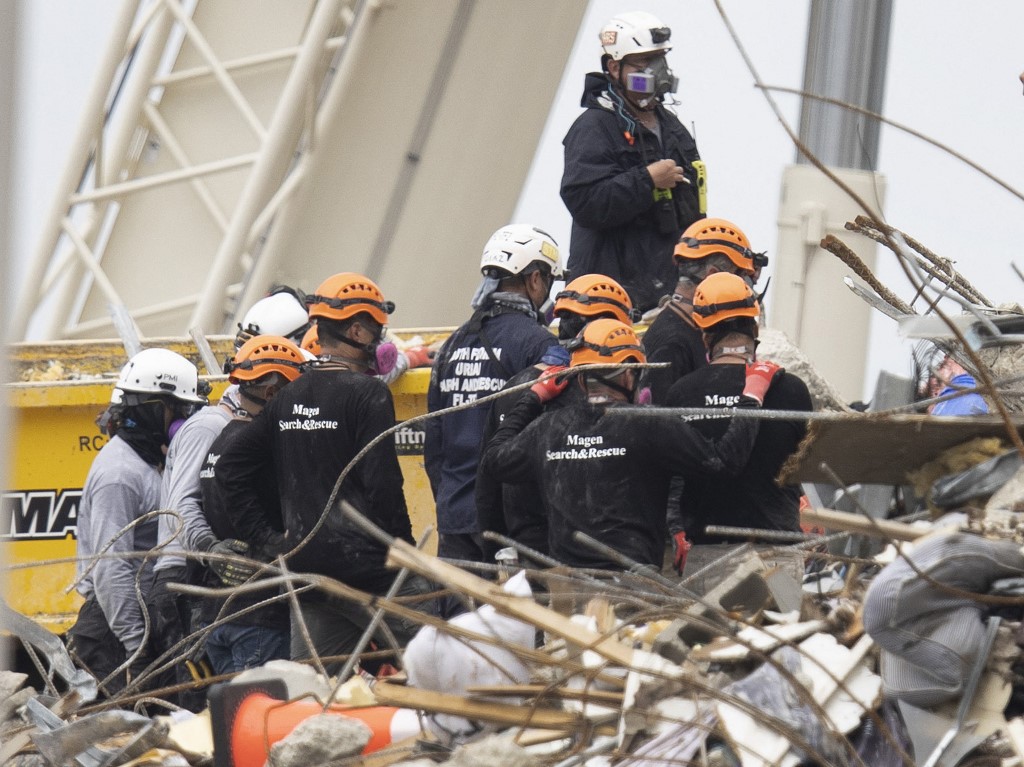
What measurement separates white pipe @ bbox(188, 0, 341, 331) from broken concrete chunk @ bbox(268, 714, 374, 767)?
8825 mm

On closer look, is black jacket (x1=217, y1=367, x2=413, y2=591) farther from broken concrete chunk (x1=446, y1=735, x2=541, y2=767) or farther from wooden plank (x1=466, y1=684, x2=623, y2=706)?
broken concrete chunk (x1=446, y1=735, x2=541, y2=767)

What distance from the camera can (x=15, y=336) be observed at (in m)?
14.0

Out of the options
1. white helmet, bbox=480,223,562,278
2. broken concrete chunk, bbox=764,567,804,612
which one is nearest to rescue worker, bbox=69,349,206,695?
white helmet, bbox=480,223,562,278

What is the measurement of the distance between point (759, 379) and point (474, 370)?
1.72 m

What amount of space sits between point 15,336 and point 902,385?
9.18 m

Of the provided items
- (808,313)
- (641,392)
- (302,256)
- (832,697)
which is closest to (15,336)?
(302,256)

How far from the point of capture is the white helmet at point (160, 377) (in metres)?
9.62

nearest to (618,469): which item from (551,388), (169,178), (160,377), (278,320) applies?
(551,388)

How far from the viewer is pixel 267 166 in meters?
14.2

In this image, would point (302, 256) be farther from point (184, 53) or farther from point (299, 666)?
point (299, 666)

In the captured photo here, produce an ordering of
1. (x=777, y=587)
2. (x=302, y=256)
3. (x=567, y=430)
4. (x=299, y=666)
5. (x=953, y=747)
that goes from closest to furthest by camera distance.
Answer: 1. (x=953, y=747)
2. (x=777, y=587)
3. (x=299, y=666)
4. (x=567, y=430)
5. (x=302, y=256)

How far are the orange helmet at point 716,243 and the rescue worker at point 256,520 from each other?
6.32 feet

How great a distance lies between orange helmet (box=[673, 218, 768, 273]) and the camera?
28.0 ft

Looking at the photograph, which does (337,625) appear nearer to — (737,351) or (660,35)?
(737,351)
